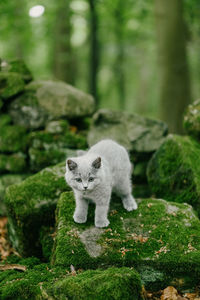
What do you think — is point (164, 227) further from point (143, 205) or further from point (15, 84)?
point (15, 84)

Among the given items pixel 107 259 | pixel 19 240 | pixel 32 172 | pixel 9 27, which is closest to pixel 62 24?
pixel 9 27

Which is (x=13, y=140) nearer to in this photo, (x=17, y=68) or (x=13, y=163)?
(x=13, y=163)

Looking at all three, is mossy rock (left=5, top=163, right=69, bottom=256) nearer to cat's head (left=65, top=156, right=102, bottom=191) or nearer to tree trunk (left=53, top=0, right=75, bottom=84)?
cat's head (left=65, top=156, right=102, bottom=191)

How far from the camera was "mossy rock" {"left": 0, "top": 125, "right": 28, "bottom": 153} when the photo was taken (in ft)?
21.6

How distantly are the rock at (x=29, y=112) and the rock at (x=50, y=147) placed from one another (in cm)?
31

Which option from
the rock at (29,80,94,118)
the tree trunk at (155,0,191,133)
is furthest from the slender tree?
the rock at (29,80,94,118)

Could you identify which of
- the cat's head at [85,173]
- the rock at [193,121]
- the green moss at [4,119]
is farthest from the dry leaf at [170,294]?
the green moss at [4,119]

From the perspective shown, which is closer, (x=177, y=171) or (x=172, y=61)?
(x=177, y=171)

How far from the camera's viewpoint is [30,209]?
460 cm

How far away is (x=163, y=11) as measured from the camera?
875 cm

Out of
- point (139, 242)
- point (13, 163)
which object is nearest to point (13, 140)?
point (13, 163)

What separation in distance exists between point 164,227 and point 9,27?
35.6 ft

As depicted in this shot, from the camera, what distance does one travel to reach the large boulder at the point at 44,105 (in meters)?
6.65

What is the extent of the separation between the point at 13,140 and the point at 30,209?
8.04 ft
